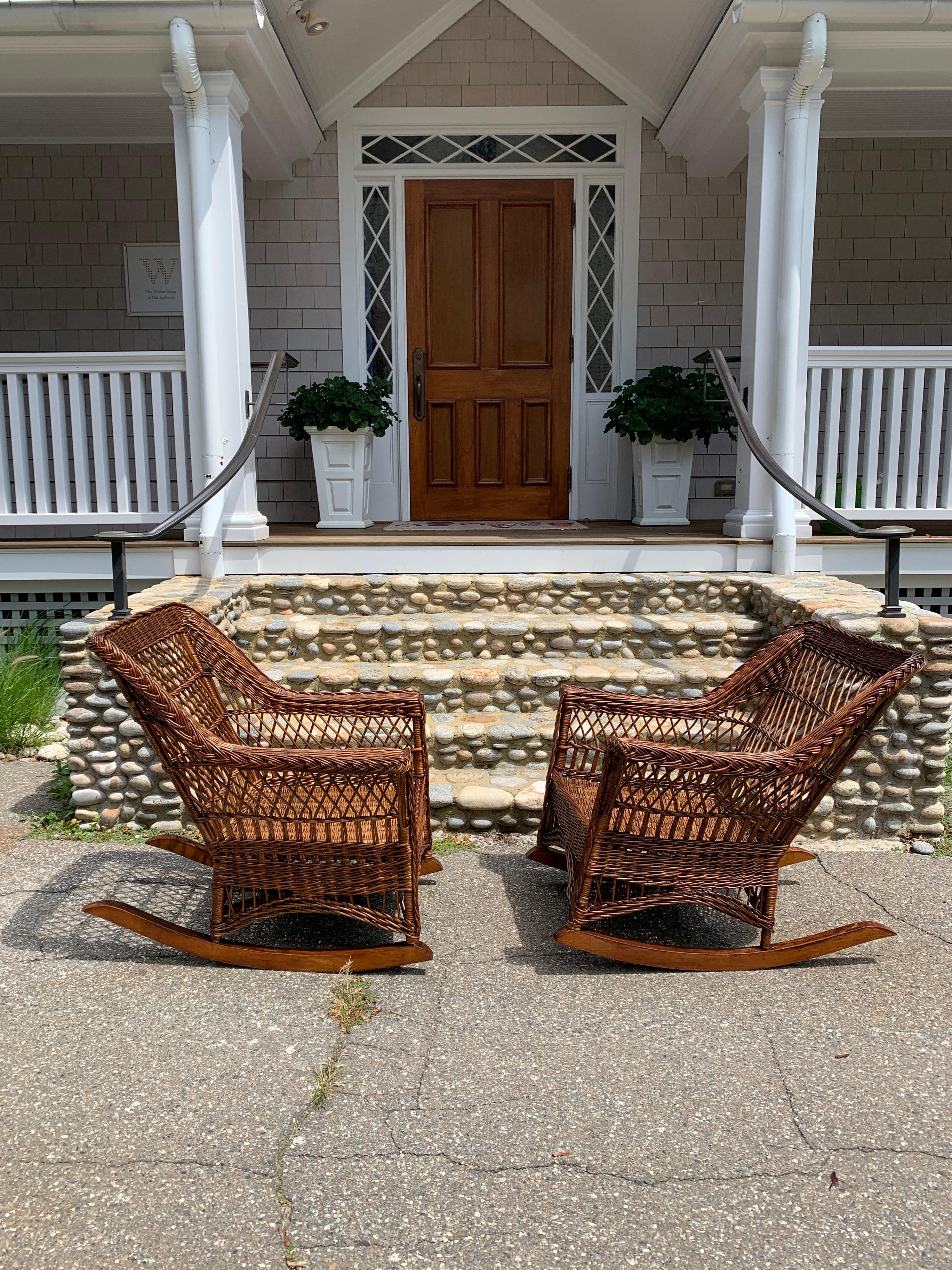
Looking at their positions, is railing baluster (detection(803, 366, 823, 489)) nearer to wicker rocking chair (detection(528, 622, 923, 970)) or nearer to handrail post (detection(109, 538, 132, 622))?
wicker rocking chair (detection(528, 622, 923, 970))

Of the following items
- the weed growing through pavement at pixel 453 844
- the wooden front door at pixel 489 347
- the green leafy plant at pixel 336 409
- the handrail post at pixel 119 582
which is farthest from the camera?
the wooden front door at pixel 489 347

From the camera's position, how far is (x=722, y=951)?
255cm

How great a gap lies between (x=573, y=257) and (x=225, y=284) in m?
2.57

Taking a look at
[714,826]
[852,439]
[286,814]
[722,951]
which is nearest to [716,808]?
[714,826]

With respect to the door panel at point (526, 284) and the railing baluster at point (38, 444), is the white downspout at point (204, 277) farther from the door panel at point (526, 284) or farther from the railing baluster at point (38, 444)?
the door panel at point (526, 284)

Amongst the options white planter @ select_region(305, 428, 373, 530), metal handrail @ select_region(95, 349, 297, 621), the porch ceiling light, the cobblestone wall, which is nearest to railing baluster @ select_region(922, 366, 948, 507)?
the cobblestone wall

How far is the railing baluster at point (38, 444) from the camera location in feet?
16.4

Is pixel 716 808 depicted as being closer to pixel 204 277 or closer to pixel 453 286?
pixel 204 277

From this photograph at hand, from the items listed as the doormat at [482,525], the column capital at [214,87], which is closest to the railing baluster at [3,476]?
the column capital at [214,87]

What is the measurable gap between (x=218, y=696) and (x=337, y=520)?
9.36ft

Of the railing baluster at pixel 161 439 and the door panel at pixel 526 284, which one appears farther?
the door panel at pixel 526 284

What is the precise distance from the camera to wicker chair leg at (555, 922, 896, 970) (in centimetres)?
252

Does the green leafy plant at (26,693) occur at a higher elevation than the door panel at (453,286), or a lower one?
lower

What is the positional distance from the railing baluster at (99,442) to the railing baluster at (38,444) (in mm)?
249
